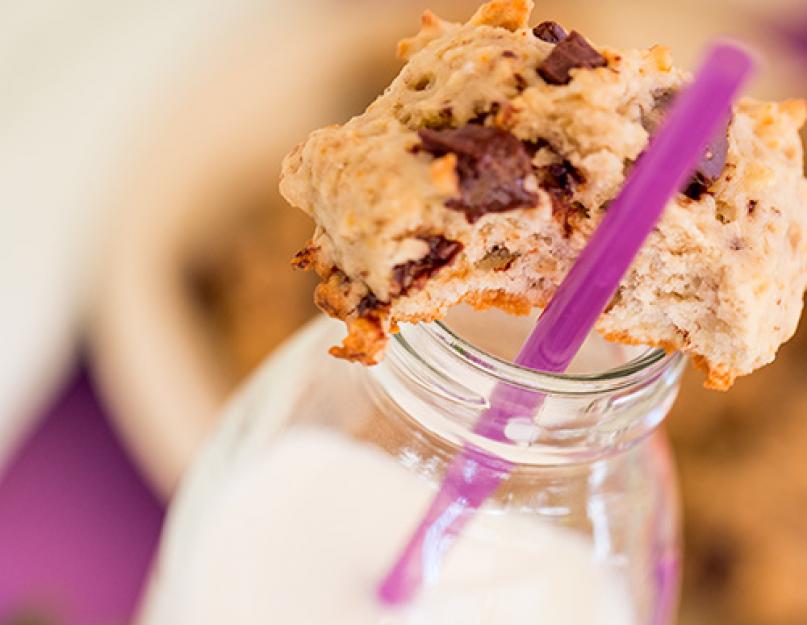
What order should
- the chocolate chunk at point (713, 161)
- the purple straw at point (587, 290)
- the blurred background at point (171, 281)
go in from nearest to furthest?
the purple straw at point (587, 290) < the chocolate chunk at point (713, 161) < the blurred background at point (171, 281)

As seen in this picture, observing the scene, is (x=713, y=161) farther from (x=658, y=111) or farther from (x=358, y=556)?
(x=358, y=556)

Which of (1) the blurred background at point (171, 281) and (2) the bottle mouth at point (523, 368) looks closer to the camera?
(2) the bottle mouth at point (523, 368)

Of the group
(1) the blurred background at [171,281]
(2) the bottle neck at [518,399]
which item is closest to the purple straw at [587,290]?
(2) the bottle neck at [518,399]

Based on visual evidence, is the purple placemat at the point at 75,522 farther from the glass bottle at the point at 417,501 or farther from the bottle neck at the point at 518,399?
the bottle neck at the point at 518,399

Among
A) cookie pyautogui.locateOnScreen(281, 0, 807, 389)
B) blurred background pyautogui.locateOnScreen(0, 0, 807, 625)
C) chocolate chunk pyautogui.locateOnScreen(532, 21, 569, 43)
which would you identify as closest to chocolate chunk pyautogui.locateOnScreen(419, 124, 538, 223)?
cookie pyautogui.locateOnScreen(281, 0, 807, 389)

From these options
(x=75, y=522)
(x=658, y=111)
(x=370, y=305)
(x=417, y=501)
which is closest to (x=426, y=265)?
(x=370, y=305)

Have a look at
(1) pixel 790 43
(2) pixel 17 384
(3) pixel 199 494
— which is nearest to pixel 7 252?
(2) pixel 17 384
